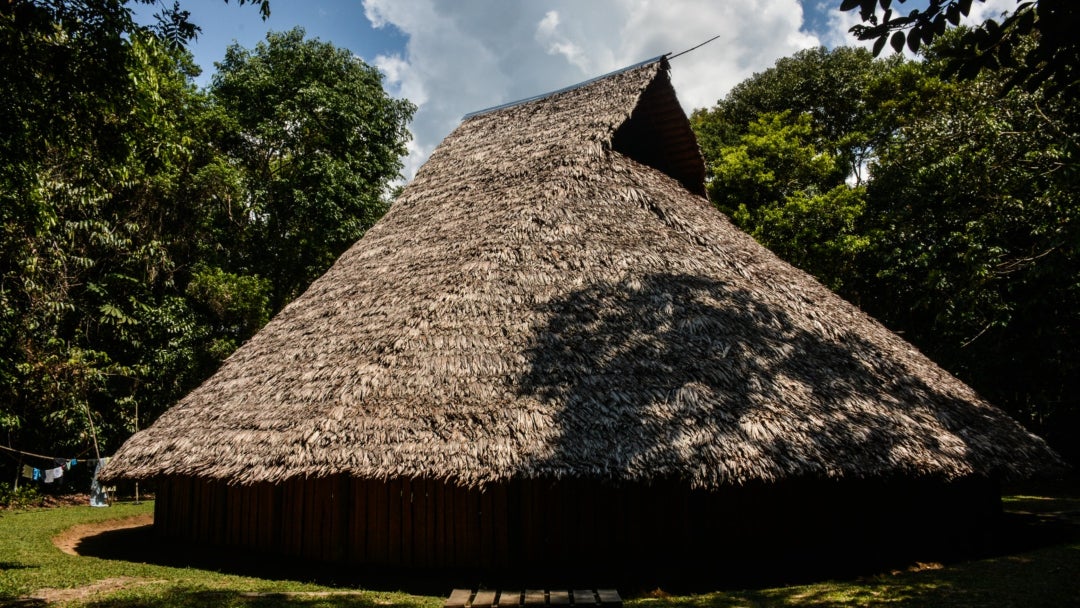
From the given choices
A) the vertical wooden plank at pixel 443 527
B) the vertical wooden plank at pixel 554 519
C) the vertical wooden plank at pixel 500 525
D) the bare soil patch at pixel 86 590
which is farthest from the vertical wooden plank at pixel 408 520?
the bare soil patch at pixel 86 590

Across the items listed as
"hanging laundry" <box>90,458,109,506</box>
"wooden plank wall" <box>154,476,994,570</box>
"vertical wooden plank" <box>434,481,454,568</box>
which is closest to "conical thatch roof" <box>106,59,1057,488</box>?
"wooden plank wall" <box>154,476,994,570</box>

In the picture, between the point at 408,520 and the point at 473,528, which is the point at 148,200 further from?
the point at 473,528

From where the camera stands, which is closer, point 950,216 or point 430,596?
point 430,596

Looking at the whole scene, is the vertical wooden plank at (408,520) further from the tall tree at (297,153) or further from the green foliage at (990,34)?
the tall tree at (297,153)

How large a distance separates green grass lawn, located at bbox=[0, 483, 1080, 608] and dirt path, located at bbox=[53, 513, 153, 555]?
2.94 feet

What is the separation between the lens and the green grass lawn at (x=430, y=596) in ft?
20.6

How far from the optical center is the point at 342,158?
2150cm

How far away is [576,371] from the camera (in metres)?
7.48

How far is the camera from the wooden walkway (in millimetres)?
4316

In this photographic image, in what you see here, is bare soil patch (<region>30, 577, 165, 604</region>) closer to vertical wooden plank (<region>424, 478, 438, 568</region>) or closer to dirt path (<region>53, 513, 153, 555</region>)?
dirt path (<region>53, 513, 153, 555</region>)

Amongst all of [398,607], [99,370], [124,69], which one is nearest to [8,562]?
[398,607]

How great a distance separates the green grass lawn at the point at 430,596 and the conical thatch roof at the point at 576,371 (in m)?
1.23

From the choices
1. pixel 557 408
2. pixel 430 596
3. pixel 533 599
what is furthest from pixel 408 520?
pixel 533 599

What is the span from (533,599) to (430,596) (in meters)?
3.01
